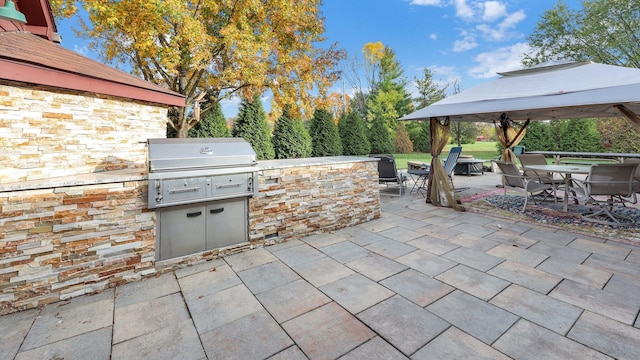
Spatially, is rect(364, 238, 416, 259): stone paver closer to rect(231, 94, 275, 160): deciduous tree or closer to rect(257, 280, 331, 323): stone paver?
rect(257, 280, 331, 323): stone paver

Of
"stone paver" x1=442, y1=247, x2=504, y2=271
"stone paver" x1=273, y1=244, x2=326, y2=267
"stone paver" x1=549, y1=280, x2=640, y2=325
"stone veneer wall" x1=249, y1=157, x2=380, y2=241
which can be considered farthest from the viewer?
"stone veneer wall" x1=249, y1=157, x2=380, y2=241

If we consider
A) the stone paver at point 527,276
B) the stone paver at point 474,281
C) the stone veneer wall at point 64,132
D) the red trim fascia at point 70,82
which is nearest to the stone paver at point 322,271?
the stone paver at point 474,281

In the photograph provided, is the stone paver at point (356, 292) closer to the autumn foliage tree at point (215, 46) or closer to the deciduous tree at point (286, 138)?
the autumn foliage tree at point (215, 46)

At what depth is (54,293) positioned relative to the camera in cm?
215

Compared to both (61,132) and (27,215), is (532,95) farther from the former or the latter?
(61,132)

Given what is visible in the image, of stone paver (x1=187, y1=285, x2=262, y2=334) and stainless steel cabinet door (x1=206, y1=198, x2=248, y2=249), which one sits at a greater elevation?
stainless steel cabinet door (x1=206, y1=198, x2=248, y2=249)

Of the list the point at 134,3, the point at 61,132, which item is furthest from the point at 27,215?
the point at 134,3

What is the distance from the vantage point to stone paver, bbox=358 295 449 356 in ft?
5.41

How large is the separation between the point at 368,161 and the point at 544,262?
2.48m

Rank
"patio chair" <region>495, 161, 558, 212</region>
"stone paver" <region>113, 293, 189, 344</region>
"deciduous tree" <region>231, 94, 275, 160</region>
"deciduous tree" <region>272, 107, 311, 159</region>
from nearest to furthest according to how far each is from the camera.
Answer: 1. "stone paver" <region>113, 293, 189, 344</region>
2. "patio chair" <region>495, 161, 558, 212</region>
3. "deciduous tree" <region>231, 94, 275, 160</region>
4. "deciduous tree" <region>272, 107, 311, 159</region>

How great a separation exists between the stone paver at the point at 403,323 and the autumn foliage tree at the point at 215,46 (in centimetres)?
790

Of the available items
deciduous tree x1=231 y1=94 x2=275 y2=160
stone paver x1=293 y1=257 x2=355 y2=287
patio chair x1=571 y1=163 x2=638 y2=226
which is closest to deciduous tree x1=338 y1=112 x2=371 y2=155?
deciduous tree x1=231 y1=94 x2=275 y2=160

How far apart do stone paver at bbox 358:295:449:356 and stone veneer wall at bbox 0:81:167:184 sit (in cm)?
392

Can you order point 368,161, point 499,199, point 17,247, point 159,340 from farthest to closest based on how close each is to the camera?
point 499,199 < point 368,161 < point 17,247 < point 159,340
